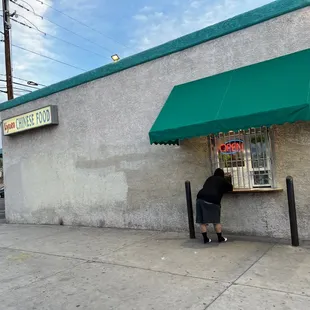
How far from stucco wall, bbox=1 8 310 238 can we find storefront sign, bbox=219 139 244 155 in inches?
15.6

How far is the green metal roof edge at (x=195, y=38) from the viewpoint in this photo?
6.21 m

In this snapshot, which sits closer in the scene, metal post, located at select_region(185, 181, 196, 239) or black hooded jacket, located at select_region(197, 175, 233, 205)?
black hooded jacket, located at select_region(197, 175, 233, 205)

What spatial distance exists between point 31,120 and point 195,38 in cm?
609

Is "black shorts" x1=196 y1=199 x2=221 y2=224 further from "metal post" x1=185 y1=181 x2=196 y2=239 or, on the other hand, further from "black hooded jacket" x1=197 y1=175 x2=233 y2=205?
"metal post" x1=185 y1=181 x2=196 y2=239

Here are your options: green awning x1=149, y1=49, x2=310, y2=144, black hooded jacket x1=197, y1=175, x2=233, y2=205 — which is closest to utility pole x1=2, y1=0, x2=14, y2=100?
green awning x1=149, y1=49, x2=310, y2=144

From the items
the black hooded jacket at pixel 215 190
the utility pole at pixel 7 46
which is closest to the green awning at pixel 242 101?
the black hooded jacket at pixel 215 190

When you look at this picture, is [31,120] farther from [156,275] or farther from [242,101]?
[156,275]

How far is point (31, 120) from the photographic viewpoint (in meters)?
10.8

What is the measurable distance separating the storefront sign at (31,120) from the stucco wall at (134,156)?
302mm

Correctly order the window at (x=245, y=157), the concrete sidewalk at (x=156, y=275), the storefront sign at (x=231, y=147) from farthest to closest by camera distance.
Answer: the storefront sign at (x=231, y=147) < the window at (x=245, y=157) < the concrete sidewalk at (x=156, y=275)

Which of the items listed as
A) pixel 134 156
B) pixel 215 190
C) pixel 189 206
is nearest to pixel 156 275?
pixel 215 190

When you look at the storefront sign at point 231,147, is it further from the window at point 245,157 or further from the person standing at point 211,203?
the person standing at point 211,203

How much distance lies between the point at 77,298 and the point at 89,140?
5.71 metres

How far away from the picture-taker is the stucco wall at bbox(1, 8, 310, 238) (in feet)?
20.8
